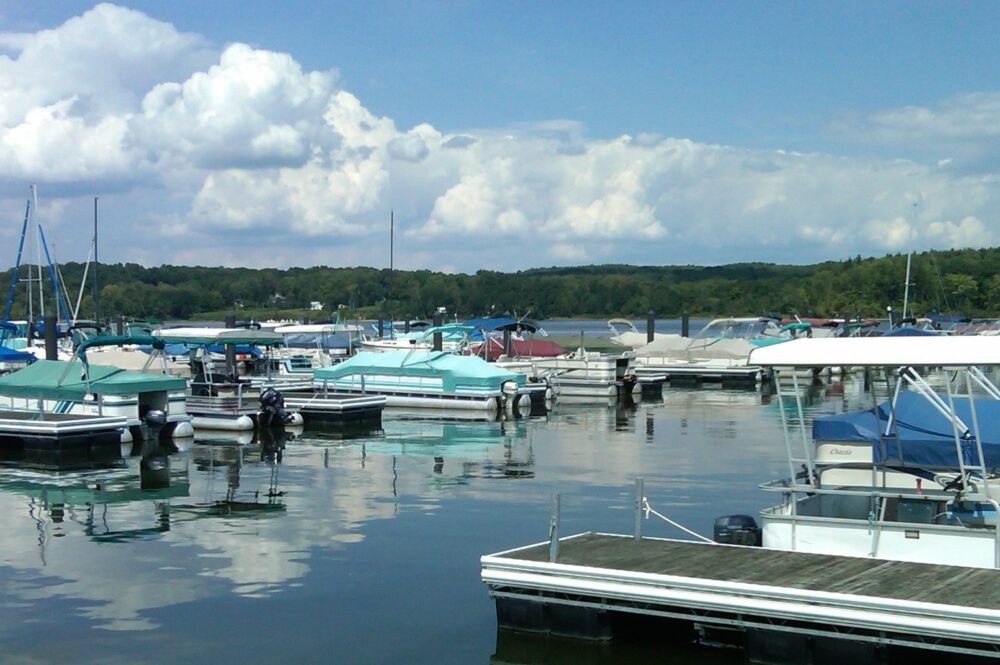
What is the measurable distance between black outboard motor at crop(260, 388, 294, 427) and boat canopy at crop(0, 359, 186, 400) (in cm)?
404

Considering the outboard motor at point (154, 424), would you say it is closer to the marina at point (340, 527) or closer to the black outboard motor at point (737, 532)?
the marina at point (340, 527)

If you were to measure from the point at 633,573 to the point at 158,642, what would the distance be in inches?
219

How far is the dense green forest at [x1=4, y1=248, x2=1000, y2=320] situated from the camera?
131625 mm

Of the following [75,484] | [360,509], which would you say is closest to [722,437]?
[360,509]

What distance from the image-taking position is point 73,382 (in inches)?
1240

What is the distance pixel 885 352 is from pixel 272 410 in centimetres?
2585

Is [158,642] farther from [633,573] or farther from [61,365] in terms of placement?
[61,365]

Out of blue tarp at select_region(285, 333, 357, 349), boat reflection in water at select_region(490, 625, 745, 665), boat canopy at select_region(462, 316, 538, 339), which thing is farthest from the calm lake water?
blue tarp at select_region(285, 333, 357, 349)

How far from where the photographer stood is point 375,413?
38.9 m

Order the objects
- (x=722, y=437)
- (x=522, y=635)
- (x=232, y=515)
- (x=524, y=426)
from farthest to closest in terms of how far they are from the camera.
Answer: (x=524, y=426)
(x=722, y=437)
(x=232, y=515)
(x=522, y=635)

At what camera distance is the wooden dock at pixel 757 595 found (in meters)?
11.1

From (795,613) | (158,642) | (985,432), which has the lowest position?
(158,642)

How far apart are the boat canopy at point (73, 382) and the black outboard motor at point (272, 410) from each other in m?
4.04

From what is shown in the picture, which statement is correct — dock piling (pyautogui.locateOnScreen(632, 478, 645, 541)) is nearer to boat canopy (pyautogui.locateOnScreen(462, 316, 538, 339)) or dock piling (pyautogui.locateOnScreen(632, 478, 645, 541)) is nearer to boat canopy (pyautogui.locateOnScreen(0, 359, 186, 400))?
boat canopy (pyautogui.locateOnScreen(0, 359, 186, 400))
